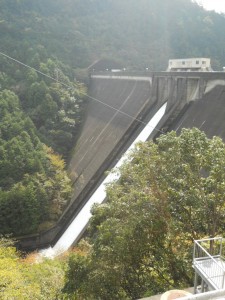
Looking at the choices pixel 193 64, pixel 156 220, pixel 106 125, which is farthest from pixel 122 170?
pixel 193 64

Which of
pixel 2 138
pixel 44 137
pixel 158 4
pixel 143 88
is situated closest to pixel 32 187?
pixel 2 138

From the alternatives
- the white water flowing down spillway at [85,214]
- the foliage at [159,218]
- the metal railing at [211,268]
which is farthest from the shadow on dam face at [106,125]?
the metal railing at [211,268]

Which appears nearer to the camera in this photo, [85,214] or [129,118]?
[85,214]

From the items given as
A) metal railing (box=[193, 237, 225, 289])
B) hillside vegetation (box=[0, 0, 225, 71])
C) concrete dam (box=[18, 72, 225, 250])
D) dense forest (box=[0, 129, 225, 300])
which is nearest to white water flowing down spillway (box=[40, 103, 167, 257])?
concrete dam (box=[18, 72, 225, 250])

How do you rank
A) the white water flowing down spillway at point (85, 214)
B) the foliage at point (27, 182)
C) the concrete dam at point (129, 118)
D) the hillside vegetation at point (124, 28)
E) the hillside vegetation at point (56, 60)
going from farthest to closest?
the hillside vegetation at point (124, 28) → the hillside vegetation at point (56, 60) → the foliage at point (27, 182) → the white water flowing down spillway at point (85, 214) → the concrete dam at point (129, 118)

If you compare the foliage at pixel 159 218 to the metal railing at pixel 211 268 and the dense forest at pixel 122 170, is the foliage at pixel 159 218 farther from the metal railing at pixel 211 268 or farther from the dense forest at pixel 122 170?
the metal railing at pixel 211 268

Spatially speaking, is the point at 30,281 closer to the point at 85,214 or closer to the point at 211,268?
the point at 85,214

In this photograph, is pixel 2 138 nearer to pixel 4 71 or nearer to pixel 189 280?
pixel 4 71
